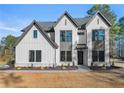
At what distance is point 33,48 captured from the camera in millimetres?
30812

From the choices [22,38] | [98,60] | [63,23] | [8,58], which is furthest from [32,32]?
[8,58]

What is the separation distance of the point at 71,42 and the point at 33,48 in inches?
193

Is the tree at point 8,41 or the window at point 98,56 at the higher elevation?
the tree at point 8,41

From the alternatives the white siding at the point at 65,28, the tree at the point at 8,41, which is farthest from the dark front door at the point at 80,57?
the tree at the point at 8,41

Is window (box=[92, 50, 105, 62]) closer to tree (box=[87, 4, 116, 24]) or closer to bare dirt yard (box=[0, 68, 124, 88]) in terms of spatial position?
bare dirt yard (box=[0, 68, 124, 88])

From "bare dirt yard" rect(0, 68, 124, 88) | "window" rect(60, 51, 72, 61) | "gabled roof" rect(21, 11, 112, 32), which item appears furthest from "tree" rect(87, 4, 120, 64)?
"bare dirt yard" rect(0, 68, 124, 88)

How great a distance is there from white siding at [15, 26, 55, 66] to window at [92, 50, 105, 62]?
5.36 metres

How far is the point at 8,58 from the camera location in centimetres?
4466

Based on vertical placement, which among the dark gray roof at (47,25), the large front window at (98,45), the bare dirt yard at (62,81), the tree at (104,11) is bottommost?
the bare dirt yard at (62,81)

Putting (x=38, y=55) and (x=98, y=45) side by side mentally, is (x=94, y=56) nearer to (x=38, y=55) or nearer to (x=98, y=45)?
(x=98, y=45)

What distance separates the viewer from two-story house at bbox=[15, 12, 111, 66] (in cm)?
3075

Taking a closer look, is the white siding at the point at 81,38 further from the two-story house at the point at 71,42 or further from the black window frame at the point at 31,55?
the black window frame at the point at 31,55

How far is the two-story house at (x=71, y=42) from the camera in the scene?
101 feet
